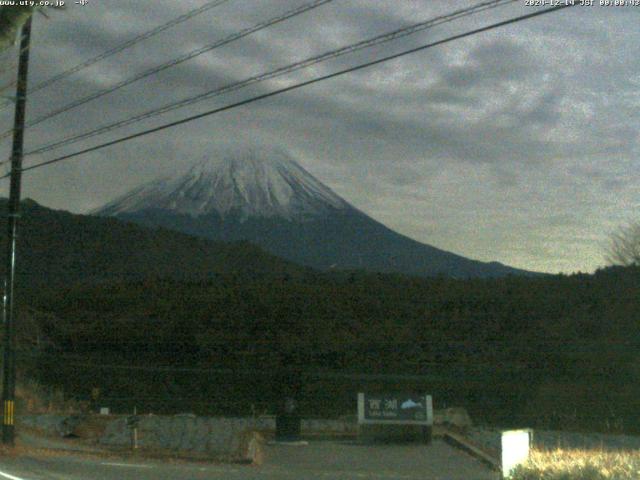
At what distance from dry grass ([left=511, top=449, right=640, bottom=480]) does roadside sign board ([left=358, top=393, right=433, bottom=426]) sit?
1309 cm

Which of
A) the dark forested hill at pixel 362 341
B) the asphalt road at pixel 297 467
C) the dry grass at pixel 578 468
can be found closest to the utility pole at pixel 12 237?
the asphalt road at pixel 297 467

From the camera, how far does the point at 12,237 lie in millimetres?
18203

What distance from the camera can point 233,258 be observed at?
232 ft

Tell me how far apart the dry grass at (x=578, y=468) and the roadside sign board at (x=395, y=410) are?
1309 cm

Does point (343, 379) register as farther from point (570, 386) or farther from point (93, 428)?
point (93, 428)

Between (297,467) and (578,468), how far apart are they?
956cm

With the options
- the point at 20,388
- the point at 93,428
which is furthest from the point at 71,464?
the point at 20,388

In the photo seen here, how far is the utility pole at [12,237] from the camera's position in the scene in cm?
1792

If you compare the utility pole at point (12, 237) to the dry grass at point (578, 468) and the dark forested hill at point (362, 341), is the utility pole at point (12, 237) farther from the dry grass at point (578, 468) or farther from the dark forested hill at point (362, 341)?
the dark forested hill at point (362, 341)

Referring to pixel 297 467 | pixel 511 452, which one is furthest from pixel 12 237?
pixel 511 452

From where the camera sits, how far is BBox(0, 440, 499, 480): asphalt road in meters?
14.1

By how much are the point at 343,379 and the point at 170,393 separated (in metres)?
8.31

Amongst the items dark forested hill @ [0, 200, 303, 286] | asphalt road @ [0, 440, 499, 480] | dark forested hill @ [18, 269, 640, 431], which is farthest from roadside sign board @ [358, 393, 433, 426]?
dark forested hill @ [0, 200, 303, 286]

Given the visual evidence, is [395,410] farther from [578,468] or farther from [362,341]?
[362,341]
